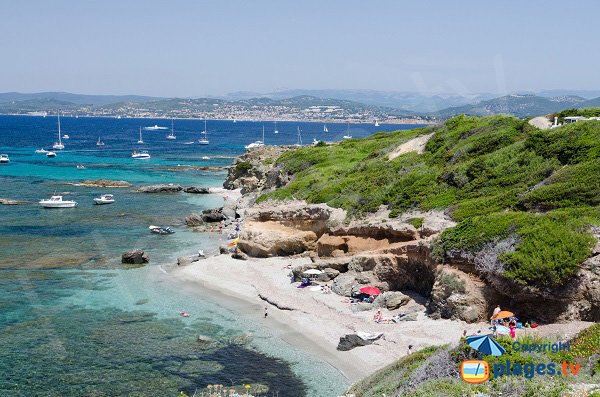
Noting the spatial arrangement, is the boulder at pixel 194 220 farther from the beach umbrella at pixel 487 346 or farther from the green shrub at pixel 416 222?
the beach umbrella at pixel 487 346

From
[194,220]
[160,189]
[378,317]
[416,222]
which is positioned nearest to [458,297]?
[378,317]

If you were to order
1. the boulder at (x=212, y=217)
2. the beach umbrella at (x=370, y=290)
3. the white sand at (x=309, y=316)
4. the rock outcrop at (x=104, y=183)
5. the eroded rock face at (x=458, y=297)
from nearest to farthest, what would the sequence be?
the white sand at (x=309, y=316)
the eroded rock face at (x=458, y=297)
the beach umbrella at (x=370, y=290)
the boulder at (x=212, y=217)
the rock outcrop at (x=104, y=183)

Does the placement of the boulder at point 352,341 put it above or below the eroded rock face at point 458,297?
below

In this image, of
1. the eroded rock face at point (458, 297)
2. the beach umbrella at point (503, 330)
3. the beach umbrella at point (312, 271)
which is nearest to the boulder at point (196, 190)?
the beach umbrella at point (312, 271)

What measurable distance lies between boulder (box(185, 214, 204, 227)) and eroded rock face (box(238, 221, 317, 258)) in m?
13.3

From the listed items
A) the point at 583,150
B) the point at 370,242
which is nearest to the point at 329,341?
the point at 370,242

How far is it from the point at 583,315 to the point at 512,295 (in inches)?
104

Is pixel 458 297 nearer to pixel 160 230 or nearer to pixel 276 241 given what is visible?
pixel 276 241

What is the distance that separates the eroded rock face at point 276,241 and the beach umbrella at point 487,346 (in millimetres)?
21869

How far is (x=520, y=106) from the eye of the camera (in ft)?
237

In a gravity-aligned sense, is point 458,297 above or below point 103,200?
above

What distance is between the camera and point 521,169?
30734 millimetres

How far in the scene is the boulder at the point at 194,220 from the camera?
4875cm

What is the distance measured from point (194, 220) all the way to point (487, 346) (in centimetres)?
3799
